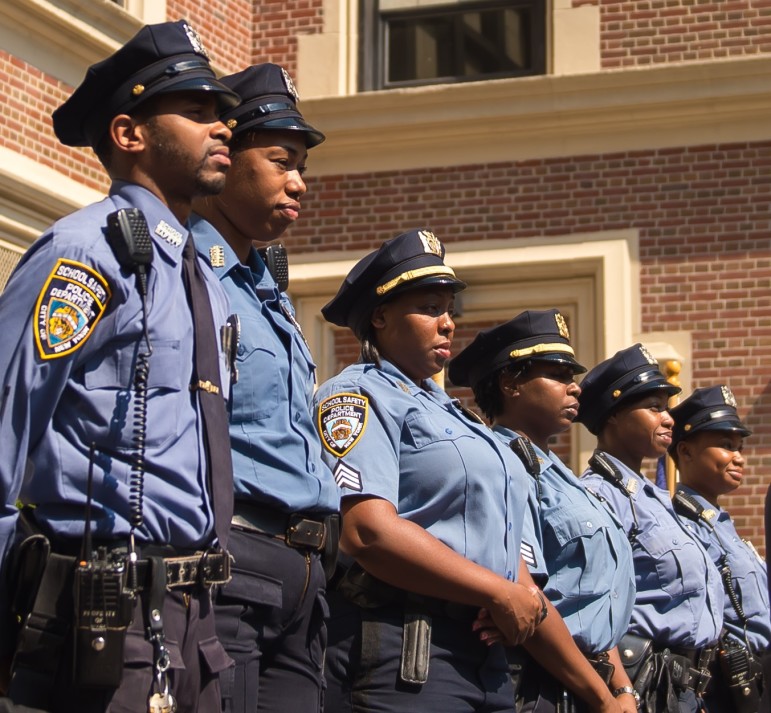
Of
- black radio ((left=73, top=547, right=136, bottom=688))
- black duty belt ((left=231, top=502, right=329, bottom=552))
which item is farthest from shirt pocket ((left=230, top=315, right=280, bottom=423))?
black radio ((left=73, top=547, right=136, bottom=688))

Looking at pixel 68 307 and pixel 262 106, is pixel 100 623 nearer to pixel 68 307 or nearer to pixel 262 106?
pixel 68 307

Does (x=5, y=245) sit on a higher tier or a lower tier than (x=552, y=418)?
higher

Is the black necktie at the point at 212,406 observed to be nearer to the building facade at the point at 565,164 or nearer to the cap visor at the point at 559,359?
the cap visor at the point at 559,359

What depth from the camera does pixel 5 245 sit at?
10266mm

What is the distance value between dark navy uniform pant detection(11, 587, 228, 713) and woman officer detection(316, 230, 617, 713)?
1.12m

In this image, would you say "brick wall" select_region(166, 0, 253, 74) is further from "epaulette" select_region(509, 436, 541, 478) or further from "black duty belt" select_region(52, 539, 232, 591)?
"black duty belt" select_region(52, 539, 232, 591)

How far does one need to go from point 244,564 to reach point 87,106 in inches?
45.6

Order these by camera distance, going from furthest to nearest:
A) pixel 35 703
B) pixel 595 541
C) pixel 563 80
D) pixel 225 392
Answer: pixel 563 80 → pixel 595 541 → pixel 225 392 → pixel 35 703

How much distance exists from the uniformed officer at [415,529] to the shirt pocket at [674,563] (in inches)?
73.5

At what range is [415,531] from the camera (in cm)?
→ 479

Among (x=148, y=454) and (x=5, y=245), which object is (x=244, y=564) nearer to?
(x=148, y=454)

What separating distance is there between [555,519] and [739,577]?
2.56m

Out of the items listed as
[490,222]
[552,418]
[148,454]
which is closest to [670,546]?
[552,418]

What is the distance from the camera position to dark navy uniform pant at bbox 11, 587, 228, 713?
338 cm
